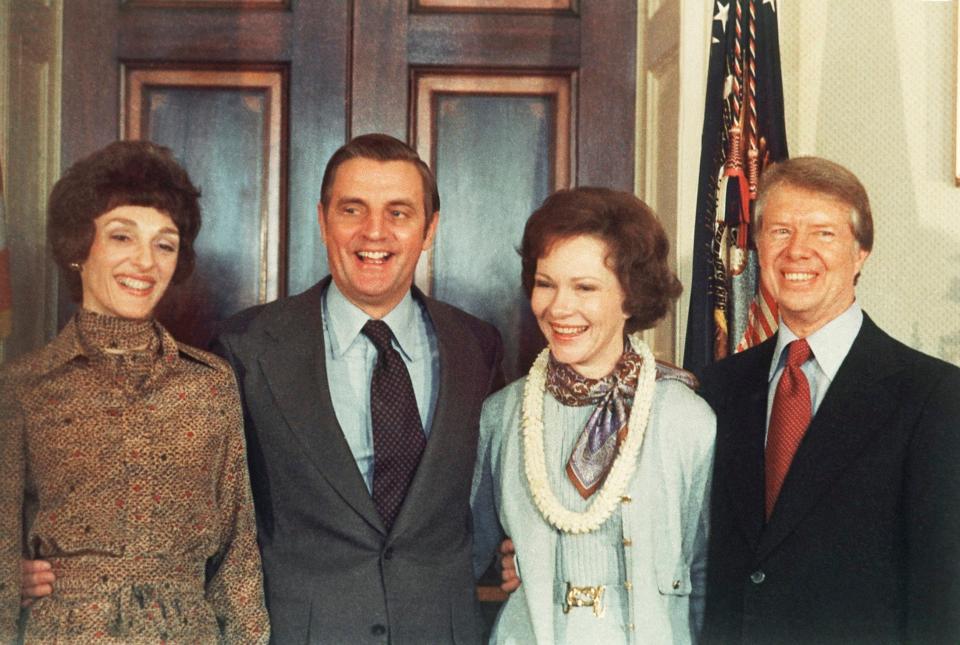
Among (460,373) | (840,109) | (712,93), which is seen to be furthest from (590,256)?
(840,109)

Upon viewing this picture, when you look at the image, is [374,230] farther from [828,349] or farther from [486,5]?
[486,5]

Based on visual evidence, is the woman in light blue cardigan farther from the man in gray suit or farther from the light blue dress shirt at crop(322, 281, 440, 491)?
the light blue dress shirt at crop(322, 281, 440, 491)

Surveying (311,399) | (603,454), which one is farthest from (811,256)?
(311,399)

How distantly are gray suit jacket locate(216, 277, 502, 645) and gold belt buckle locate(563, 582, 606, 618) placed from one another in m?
0.35

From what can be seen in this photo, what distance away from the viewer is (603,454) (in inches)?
95.7

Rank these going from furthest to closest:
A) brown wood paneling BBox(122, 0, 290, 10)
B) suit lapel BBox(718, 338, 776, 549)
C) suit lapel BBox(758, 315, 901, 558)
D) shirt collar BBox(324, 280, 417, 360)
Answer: brown wood paneling BBox(122, 0, 290, 10)
shirt collar BBox(324, 280, 417, 360)
suit lapel BBox(718, 338, 776, 549)
suit lapel BBox(758, 315, 901, 558)

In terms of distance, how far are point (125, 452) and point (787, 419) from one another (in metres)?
1.40

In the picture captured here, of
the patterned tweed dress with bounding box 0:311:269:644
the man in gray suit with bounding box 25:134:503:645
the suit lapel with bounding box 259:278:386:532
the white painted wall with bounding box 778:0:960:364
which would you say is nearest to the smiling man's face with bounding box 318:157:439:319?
the man in gray suit with bounding box 25:134:503:645

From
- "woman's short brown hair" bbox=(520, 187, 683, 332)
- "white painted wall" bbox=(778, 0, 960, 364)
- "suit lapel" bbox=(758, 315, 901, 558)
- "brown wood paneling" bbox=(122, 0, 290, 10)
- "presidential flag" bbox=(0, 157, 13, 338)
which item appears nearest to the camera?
"suit lapel" bbox=(758, 315, 901, 558)

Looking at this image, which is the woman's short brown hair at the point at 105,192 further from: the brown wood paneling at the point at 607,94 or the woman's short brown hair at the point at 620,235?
the brown wood paneling at the point at 607,94

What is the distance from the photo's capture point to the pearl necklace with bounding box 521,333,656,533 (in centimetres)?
238

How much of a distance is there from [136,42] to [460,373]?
194cm

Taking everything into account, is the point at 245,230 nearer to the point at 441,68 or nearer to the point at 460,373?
the point at 441,68

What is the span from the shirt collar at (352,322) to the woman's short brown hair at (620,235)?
39 cm
